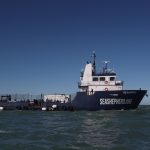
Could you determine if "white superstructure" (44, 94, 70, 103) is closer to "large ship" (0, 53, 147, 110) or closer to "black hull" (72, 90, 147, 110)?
"large ship" (0, 53, 147, 110)

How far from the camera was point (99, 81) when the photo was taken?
73938mm

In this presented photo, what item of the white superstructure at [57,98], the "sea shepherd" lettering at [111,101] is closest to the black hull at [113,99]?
the "sea shepherd" lettering at [111,101]

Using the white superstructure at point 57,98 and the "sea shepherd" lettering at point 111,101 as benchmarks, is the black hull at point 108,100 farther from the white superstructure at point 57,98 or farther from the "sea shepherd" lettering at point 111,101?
the white superstructure at point 57,98

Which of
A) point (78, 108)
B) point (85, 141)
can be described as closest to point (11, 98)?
point (78, 108)

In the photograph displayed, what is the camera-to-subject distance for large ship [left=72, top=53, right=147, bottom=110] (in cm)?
7100

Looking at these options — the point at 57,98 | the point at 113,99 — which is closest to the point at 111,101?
the point at 113,99

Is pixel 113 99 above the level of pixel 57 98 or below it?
below

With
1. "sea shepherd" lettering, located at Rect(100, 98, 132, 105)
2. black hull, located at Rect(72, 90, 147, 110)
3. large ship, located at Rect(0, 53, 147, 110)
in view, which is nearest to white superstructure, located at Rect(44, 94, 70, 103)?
large ship, located at Rect(0, 53, 147, 110)

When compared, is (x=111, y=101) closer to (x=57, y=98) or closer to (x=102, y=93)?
(x=102, y=93)

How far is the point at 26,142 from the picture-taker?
28516 millimetres

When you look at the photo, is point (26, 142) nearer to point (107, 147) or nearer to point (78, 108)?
point (107, 147)

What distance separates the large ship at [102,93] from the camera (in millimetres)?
71000

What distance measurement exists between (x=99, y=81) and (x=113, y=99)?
16.3ft

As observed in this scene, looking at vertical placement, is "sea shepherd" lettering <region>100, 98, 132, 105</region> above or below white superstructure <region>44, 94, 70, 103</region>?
below
